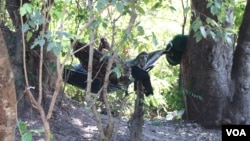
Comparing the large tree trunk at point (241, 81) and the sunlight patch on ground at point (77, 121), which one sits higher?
the large tree trunk at point (241, 81)

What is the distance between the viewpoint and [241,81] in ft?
14.3

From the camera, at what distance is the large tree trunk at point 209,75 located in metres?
4.37

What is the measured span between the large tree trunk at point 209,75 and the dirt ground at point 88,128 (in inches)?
6.4

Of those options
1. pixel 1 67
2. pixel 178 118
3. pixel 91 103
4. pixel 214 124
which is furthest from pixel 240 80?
pixel 1 67

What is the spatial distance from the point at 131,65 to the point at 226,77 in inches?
56.8

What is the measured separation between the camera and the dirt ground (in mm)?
3539

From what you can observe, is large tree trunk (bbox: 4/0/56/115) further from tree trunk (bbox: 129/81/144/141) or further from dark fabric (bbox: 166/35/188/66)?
dark fabric (bbox: 166/35/188/66)

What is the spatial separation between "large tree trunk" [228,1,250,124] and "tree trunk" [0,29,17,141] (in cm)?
301

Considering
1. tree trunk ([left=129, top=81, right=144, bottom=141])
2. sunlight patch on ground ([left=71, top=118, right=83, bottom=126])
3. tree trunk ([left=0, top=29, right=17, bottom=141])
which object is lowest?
sunlight patch on ground ([left=71, top=118, right=83, bottom=126])

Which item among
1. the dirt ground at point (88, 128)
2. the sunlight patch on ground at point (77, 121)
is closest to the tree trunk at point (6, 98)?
the dirt ground at point (88, 128)

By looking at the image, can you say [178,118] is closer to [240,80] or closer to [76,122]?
[240,80]

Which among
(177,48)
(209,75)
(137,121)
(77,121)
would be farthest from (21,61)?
(209,75)

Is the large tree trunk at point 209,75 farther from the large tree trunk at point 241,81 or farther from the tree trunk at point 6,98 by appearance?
the tree trunk at point 6,98

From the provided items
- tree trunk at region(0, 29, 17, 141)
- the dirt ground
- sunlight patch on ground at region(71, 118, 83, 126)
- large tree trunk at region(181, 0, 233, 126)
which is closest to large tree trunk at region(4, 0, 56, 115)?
the dirt ground
